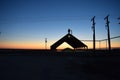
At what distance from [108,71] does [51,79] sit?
445 cm

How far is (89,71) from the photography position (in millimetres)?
11992

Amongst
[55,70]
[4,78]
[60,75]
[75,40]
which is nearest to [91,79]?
[60,75]

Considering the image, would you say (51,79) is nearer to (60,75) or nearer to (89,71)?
(60,75)

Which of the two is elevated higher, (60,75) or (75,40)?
(75,40)

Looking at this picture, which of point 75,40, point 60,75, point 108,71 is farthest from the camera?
point 75,40

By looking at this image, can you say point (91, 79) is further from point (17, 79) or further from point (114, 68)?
point (17, 79)

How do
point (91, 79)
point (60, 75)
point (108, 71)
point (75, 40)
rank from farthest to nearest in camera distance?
point (75, 40)
point (108, 71)
point (60, 75)
point (91, 79)

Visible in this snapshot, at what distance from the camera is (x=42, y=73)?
11.5 meters

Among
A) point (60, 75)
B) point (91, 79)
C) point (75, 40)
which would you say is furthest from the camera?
point (75, 40)

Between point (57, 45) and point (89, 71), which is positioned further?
point (57, 45)

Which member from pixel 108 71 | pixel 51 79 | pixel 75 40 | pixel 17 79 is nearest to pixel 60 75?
pixel 51 79

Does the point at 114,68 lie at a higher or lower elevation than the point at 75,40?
lower

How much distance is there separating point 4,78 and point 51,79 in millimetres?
3028

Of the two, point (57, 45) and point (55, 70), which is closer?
point (55, 70)
